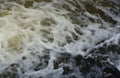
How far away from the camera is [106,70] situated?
3.86 meters

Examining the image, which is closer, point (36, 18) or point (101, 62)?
point (101, 62)

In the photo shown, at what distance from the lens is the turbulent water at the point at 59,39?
12.6 feet

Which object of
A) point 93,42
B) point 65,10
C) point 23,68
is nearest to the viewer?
point 23,68

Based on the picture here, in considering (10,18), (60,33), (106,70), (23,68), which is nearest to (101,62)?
(106,70)

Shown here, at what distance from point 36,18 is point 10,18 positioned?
44 centimetres

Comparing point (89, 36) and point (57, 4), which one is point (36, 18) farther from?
point (89, 36)

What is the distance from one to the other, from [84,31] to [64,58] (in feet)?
2.09

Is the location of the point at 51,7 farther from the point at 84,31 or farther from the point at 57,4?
the point at 84,31

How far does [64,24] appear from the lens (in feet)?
14.2

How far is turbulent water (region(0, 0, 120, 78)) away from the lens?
3.84m

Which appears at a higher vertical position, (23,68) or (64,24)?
(64,24)

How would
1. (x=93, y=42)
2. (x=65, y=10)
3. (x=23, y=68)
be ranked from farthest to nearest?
(x=65, y=10) < (x=93, y=42) < (x=23, y=68)

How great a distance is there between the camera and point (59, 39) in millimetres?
4152

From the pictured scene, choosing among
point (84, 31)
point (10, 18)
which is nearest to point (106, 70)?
point (84, 31)
